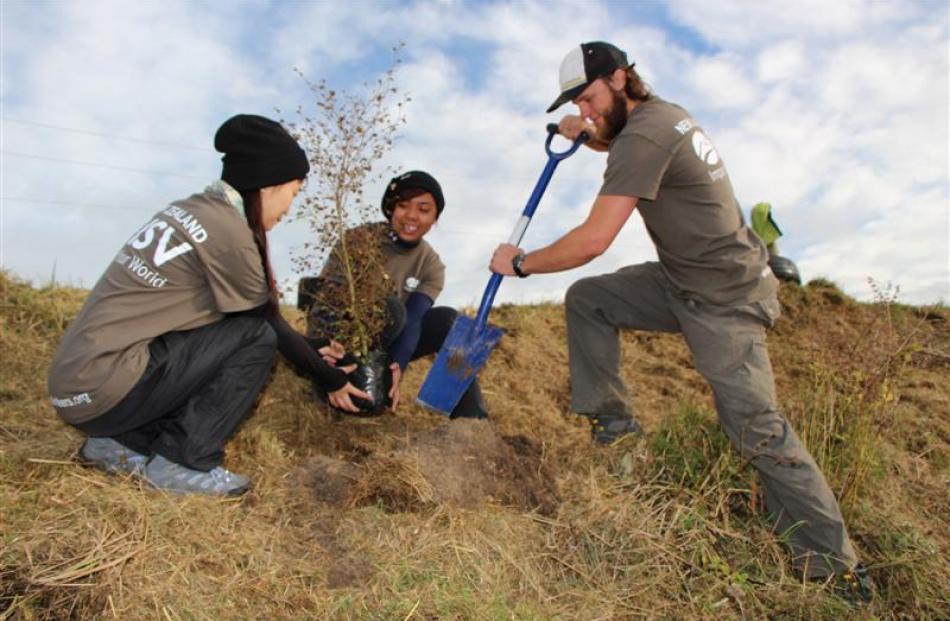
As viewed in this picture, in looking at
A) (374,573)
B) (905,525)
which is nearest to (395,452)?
(374,573)

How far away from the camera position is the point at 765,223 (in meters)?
6.64

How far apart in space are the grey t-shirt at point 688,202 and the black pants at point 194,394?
1.65 m

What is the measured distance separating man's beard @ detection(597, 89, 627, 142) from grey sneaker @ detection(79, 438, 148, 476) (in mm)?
2443

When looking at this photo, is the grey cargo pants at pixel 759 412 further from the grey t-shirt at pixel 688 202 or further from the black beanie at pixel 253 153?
the black beanie at pixel 253 153

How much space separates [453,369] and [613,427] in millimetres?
872

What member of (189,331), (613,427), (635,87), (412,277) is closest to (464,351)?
(412,277)

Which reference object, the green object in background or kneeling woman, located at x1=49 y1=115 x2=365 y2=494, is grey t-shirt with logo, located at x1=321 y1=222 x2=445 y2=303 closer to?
kneeling woman, located at x1=49 y1=115 x2=365 y2=494

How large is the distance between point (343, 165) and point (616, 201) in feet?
4.97

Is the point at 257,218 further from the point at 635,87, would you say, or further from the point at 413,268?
the point at 635,87

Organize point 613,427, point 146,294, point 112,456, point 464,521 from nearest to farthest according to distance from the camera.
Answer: point 146,294 → point 464,521 → point 112,456 → point 613,427

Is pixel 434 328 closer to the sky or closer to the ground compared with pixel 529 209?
closer to the ground

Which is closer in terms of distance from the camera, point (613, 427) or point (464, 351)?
point (613, 427)

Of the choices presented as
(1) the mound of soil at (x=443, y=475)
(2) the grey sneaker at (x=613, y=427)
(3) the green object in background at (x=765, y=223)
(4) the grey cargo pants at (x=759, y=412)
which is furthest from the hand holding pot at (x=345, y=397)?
(3) the green object in background at (x=765, y=223)

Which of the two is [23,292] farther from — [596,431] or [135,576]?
[596,431]
